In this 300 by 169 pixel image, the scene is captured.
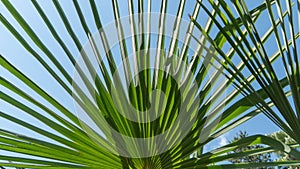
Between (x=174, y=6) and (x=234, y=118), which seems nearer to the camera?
(x=234, y=118)

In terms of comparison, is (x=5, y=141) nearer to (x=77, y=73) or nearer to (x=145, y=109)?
(x=77, y=73)

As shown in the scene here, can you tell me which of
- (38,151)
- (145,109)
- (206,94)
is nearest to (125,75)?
A: (145,109)

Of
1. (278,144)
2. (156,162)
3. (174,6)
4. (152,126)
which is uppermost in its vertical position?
(174,6)

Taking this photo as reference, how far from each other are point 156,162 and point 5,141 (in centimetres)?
75

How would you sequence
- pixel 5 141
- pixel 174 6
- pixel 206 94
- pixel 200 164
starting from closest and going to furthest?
1. pixel 200 164
2. pixel 5 141
3. pixel 206 94
4. pixel 174 6

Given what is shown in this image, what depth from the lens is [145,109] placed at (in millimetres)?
1906

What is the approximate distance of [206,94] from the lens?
2.05 meters

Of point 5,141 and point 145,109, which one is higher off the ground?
point 145,109

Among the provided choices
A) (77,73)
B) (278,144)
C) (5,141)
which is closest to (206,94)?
(77,73)

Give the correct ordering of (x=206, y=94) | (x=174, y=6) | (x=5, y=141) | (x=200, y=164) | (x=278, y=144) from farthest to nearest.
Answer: (x=174, y=6) < (x=206, y=94) < (x=5, y=141) < (x=200, y=164) < (x=278, y=144)

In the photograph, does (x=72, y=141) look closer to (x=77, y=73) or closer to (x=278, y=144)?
(x=77, y=73)

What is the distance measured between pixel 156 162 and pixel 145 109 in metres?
0.26

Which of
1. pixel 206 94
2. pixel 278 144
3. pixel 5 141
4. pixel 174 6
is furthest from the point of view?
pixel 174 6

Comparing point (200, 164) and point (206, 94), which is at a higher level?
point (206, 94)
